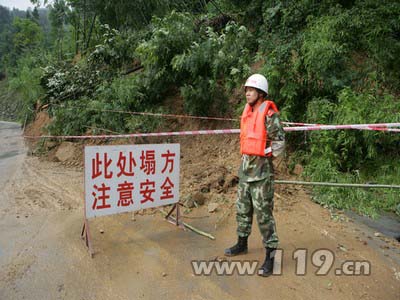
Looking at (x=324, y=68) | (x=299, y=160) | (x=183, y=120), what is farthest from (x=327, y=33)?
(x=183, y=120)

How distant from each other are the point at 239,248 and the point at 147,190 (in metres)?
1.28

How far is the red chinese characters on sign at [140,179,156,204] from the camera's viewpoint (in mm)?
3918

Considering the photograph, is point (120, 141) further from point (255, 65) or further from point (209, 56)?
point (255, 65)

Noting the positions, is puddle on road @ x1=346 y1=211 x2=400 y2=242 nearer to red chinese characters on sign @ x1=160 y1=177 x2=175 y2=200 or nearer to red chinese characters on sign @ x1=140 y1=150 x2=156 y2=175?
red chinese characters on sign @ x1=160 y1=177 x2=175 y2=200

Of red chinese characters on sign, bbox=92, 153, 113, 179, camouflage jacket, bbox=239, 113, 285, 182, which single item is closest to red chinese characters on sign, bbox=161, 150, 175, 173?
red chinese characters on sign, bbox=92, 153, 113, 179

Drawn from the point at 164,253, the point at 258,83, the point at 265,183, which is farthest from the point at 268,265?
the point at 258,83

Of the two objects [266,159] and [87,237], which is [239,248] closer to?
[266,159]

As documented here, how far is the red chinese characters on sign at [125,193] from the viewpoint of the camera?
12.4 ft

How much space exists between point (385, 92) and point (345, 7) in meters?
2.53

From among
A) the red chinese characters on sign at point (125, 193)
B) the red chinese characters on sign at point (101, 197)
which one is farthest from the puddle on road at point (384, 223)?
the red chinese characters on sign at point (101, 197)

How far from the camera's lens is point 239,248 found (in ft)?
11.3

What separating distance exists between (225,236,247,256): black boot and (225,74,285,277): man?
34cm

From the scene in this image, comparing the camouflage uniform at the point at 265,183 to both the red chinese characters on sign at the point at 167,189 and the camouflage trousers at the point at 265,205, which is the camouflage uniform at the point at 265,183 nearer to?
the camouflage trousers at the point at 265,205

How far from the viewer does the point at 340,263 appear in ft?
10.8
